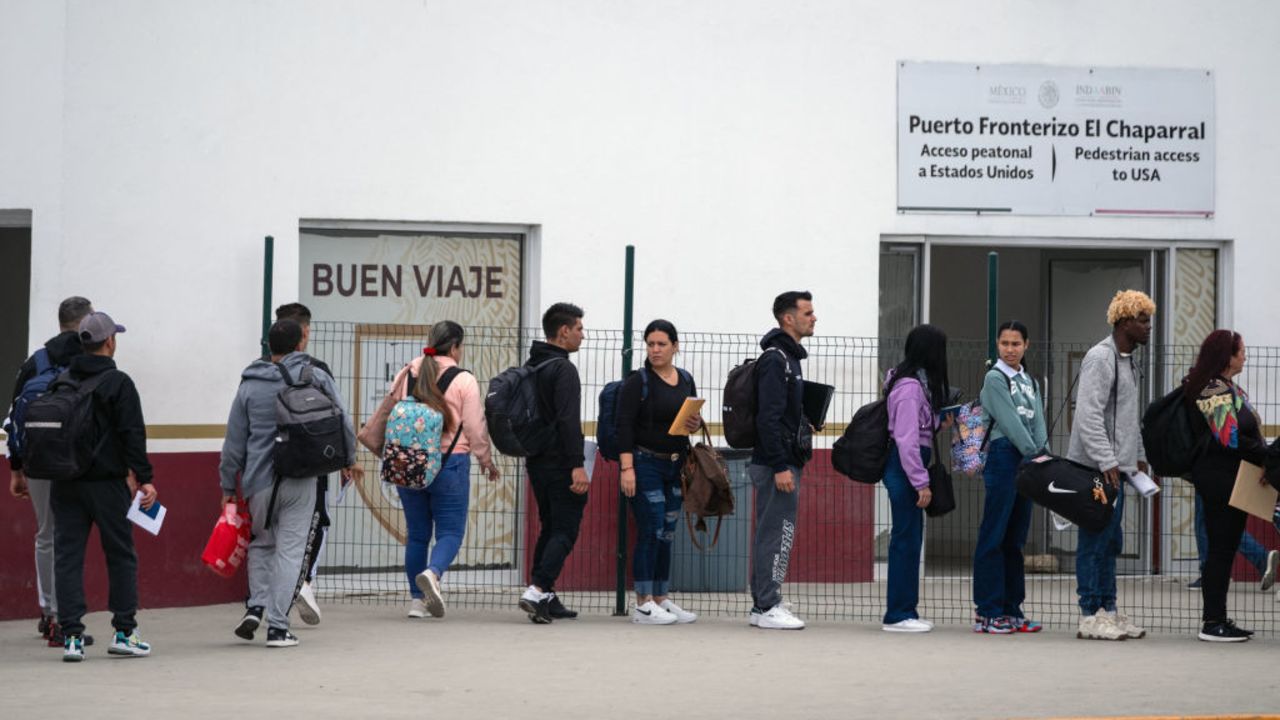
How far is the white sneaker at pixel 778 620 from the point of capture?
1071 centimetres

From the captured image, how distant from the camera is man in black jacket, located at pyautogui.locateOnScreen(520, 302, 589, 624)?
1077 cm

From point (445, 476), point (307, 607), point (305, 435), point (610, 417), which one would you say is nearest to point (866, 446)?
point (610, 417)

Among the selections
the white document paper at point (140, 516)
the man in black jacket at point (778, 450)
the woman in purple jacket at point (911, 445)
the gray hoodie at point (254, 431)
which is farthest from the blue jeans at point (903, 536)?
the white document paper at point (140, 516)

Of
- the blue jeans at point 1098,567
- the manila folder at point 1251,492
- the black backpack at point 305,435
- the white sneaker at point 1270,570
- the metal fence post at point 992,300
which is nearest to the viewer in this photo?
the black backpack at point 305,435

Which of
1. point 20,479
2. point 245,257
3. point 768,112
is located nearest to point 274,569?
point 20,479

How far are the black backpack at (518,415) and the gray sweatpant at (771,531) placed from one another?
1.29 m

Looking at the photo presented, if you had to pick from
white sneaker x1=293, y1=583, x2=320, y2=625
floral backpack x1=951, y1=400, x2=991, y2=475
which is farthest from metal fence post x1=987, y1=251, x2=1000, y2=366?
white sneaker x1=293, y1=583, x2=320, y2=625

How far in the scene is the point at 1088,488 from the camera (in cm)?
1012

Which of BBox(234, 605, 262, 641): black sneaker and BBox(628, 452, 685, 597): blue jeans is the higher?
BBox(628, 452, 685, 597): blue jeans

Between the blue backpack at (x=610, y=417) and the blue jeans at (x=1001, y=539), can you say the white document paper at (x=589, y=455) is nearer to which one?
the blue backpack at (x=610, y=417)

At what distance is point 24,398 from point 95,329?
0.67m

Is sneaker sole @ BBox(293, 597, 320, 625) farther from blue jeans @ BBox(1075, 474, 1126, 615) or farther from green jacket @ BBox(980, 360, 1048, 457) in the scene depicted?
blue jeans @ BBox(1075, 474, 1126, 615)

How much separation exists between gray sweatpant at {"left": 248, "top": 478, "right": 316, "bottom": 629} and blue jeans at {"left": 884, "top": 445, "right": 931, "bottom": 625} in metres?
3.34

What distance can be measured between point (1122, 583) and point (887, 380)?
2.98 meters
